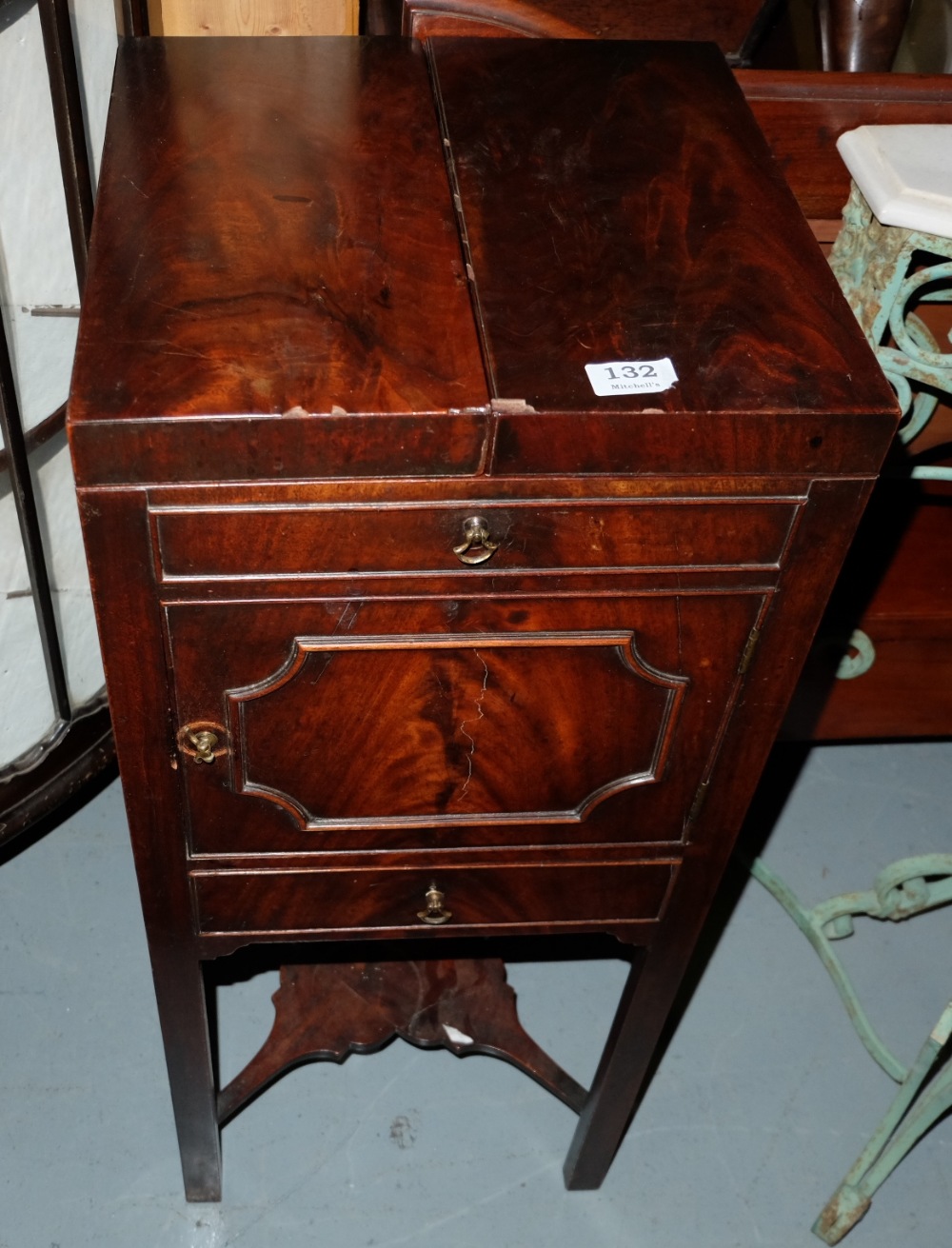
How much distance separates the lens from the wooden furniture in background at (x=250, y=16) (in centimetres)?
133

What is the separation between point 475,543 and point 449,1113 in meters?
0.94

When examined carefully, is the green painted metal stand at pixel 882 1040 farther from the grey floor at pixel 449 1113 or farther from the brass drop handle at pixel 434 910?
the brass drop handle at pixel 434 910

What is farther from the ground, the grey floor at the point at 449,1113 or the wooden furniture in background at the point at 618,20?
the wooden furniture in background at the point at 618,20

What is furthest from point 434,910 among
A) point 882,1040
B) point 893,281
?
point 882,1040

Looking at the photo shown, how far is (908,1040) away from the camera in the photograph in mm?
1621

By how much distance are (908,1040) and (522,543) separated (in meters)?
1.12

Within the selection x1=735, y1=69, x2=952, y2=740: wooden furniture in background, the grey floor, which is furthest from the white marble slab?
the grey floor

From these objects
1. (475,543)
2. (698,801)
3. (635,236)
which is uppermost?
(635,236)

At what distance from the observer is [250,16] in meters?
1.34

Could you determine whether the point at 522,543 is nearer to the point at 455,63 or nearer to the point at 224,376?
the point at 224,376

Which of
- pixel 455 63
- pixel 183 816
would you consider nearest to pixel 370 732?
pixel 183 816

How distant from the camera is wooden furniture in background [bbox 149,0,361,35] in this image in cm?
133

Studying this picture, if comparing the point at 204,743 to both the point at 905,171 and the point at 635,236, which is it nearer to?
the point at 635,236

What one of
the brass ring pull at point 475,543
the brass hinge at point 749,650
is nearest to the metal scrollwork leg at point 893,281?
the brass hinge at point 749,650
